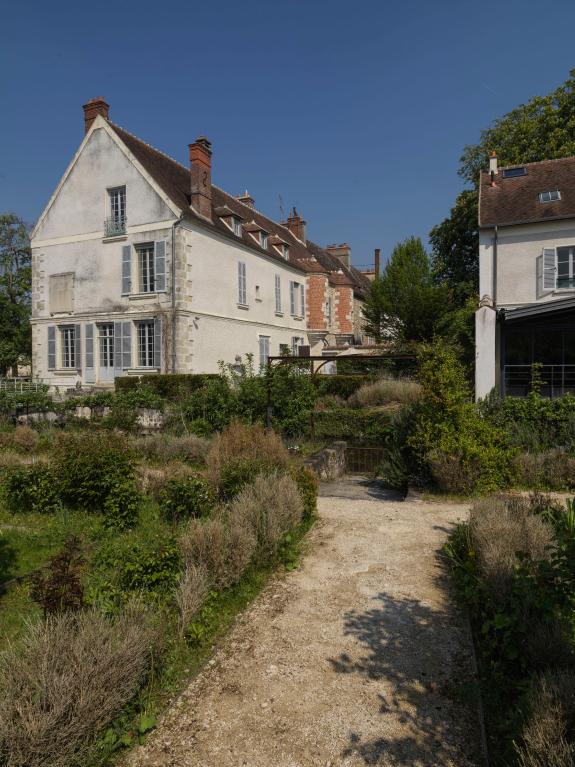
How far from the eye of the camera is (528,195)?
19406 mm

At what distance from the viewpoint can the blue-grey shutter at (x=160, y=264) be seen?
1884 cm

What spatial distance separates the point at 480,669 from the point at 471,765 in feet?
2.58

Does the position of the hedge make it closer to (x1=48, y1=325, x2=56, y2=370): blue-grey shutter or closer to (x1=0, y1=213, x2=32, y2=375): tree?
(x1=48, y1=325, x2=56, y2=370): blue-grey shutter

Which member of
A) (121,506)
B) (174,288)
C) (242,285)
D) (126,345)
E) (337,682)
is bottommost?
(337,682)

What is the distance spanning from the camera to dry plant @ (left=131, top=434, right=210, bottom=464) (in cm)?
978

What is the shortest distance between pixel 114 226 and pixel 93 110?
465cm

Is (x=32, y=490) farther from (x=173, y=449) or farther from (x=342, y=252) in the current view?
(x=342, y=252)

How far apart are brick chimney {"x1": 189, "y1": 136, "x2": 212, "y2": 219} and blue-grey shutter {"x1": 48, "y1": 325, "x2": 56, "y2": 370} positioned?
7.58 meters

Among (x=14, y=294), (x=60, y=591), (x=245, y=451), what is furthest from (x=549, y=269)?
(x=14, y=294)

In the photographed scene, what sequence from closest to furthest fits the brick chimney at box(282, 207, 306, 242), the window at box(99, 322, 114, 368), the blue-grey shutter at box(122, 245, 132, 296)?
the blue-grey shutter at box(122, 245, 132, 296)
the window at box(99, 322, 114, 368)
the brick chimney at box(282, 207, 306, 242)

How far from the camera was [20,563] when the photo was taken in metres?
5.14

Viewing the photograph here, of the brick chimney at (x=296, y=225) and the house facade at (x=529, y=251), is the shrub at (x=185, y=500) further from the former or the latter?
the brick chimney at (x=296, y=225)

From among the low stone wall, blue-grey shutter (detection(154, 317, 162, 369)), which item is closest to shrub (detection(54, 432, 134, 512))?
the low stone wall

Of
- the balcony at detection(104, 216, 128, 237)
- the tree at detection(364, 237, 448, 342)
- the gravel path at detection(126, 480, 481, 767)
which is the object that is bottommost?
the gravel path at detection(126, 480, 481, 767)
